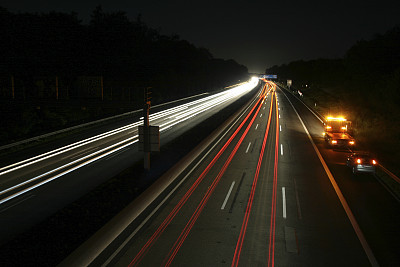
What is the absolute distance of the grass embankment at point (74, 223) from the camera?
9.59m

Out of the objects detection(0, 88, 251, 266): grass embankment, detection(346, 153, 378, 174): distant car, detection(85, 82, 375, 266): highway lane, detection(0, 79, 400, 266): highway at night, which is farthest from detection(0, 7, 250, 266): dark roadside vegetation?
detection(346, 153, 378, 174): distant car

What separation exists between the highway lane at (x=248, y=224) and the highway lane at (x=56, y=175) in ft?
14.8

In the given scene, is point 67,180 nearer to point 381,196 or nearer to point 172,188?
point 172,188

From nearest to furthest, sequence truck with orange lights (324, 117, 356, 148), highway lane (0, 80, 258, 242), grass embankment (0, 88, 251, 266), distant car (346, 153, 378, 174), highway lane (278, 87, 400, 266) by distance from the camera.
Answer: grass embankment (0, 88, 251, 266) → highway lane (278, 87, 400, 266) → highway lane (0, 80, 258, 242) → distant car (346, 153, 378, 174) → truck with orange lights (324, 117, 356, 148)

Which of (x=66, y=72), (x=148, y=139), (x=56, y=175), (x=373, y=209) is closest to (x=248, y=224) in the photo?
(x=373, y=209)

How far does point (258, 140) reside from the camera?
2989 cm

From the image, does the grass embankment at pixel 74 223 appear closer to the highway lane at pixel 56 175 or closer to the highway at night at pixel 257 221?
the highway at night at pixel 257 221

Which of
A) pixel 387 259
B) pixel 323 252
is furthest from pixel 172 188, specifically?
pixel 387 259

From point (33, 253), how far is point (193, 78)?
9912cm

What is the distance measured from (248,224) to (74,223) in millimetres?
6389

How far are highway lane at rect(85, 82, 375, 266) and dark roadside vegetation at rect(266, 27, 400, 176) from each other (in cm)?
953

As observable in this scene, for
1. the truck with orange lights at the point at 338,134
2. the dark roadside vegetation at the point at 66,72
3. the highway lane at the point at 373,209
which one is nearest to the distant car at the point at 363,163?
the highway lane at the point at 373,209

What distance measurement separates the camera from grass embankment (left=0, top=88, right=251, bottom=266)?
959cm

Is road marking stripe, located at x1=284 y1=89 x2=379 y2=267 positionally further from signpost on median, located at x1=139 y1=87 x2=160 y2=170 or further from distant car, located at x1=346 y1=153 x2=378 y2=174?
signpost on median, located at x1=139 y1=87 x2=160 y2=170
